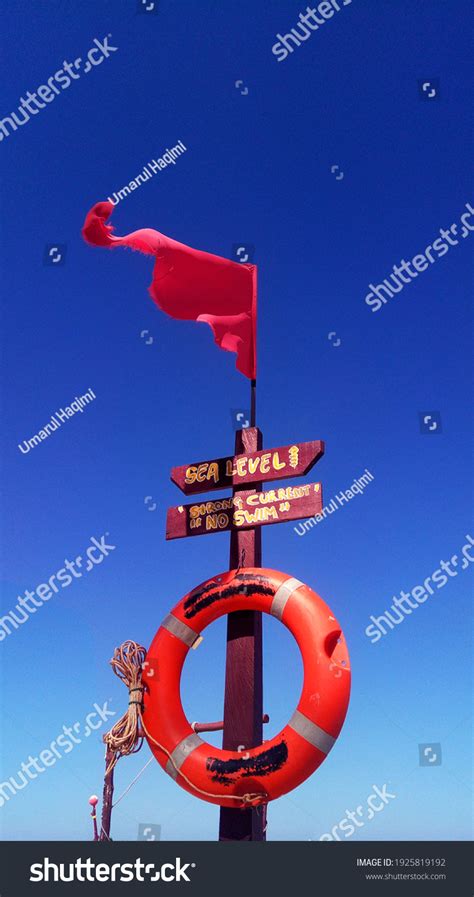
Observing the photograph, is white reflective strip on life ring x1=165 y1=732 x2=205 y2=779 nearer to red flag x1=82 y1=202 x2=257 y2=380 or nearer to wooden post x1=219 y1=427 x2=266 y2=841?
wooden post x1=219 y1=427 x2=266 y2=841

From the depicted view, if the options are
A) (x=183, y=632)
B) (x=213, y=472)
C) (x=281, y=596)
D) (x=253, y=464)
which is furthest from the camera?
(x=213, y=472)

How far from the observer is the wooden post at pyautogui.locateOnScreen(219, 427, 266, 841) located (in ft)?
16.9

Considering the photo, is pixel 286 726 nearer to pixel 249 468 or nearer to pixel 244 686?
pixel 244 686

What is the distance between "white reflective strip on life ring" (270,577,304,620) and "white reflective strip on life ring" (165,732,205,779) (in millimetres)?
1079

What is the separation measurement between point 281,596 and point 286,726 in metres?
0.89

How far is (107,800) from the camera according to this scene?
5.32m

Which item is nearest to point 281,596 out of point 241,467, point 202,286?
point 241,467

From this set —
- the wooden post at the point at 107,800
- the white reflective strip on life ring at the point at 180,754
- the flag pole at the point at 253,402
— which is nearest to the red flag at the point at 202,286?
the flag pole at the point at 253,402

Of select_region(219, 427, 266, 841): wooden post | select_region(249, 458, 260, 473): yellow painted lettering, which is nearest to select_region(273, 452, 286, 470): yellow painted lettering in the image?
select_region(249, 458, 260, 473): yellow painted lettering

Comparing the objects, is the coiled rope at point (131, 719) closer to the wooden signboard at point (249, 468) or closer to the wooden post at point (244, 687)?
the wooden post at point (244, 687)

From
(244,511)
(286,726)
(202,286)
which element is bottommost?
(286,726)

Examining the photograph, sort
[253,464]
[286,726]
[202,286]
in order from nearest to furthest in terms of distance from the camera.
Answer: [286,726], [253,464], [202,286]

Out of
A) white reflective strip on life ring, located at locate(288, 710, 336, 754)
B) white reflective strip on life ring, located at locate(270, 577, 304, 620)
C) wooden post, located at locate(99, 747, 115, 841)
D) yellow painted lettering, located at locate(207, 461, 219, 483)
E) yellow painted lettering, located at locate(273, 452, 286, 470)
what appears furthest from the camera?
yellow painted lettering, located at locate(207, 461, 219, 483)

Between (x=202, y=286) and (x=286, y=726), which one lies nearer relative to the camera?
(x=286, y=726)
